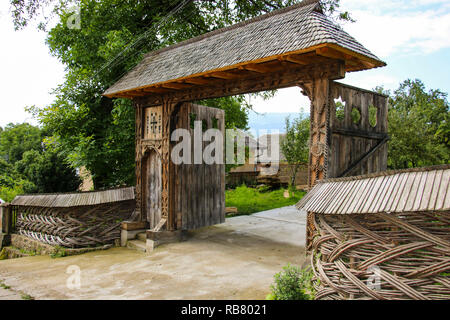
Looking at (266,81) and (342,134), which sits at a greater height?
(266,81)

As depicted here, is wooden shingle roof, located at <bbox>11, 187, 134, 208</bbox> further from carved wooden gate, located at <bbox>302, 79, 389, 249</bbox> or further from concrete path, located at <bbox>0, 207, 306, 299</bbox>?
carved wooden gate, located at <bbox>302, 79, 389, 249</bbox>

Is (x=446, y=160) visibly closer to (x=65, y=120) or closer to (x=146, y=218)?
(x=146, y=218)

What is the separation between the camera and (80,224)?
28.3 feet

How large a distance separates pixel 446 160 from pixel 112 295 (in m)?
14.7

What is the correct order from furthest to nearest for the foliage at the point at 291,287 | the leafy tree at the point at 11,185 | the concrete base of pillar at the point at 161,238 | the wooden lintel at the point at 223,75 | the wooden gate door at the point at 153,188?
1. the leafy tree at the point at 11,185
2. the wooden gate door at the point at 153,188
3. the concrete base of pillar at the point at 161,238
4. the wooden lintel at the point at 223,75
5. the foliage at the point at 291,287

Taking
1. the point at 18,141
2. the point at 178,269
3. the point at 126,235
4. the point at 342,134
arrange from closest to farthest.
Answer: the point at 342,134 < the point at 178,269 < the point at 126,235 < the point at 18,141

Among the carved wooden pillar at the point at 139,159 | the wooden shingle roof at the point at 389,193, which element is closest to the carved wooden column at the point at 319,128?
the wooden shingle roof at the point at 389,193

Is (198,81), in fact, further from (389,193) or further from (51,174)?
(51,174)

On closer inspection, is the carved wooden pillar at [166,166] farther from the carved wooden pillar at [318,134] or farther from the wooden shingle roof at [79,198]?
the carved wooden pillar at [318,134]

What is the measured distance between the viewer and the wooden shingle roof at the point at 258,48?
16.8 ft

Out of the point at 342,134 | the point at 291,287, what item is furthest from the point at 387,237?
the point at 342,134

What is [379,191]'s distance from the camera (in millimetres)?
3658

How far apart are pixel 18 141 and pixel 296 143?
23532 mm
